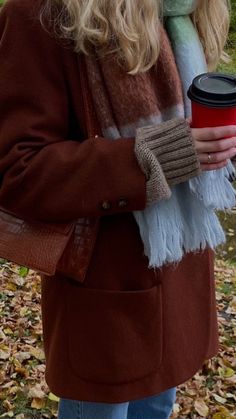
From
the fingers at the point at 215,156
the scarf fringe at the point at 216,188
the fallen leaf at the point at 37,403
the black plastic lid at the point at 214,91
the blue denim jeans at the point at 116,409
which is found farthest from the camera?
the fallen leaf at the point at 37,403

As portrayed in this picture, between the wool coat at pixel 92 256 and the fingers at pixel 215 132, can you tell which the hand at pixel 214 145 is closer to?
the fingers at pixel 215 132

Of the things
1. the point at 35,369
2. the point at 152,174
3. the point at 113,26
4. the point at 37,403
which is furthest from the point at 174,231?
the point at 35,369

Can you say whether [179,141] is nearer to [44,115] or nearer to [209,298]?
[44,115]

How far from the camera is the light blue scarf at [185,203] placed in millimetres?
1522

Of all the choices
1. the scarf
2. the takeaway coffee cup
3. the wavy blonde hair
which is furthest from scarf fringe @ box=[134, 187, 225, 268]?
the wavy blonde hair

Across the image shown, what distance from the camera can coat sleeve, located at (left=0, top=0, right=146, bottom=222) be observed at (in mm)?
1392

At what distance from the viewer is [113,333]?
1.60m

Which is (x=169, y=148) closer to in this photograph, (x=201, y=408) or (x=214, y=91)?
(x=214, y=91)

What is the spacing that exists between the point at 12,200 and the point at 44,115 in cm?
22

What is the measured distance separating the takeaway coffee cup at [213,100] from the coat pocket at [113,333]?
48cm

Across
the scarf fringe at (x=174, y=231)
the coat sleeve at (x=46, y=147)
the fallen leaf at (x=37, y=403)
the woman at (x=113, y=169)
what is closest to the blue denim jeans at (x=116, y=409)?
the woman at (x=113, y=169)

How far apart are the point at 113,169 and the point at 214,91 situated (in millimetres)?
285

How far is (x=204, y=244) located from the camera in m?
1.63

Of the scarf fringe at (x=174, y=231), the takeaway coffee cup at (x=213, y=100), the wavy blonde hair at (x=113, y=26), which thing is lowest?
the scarf fringe at (x=174, y=231)
